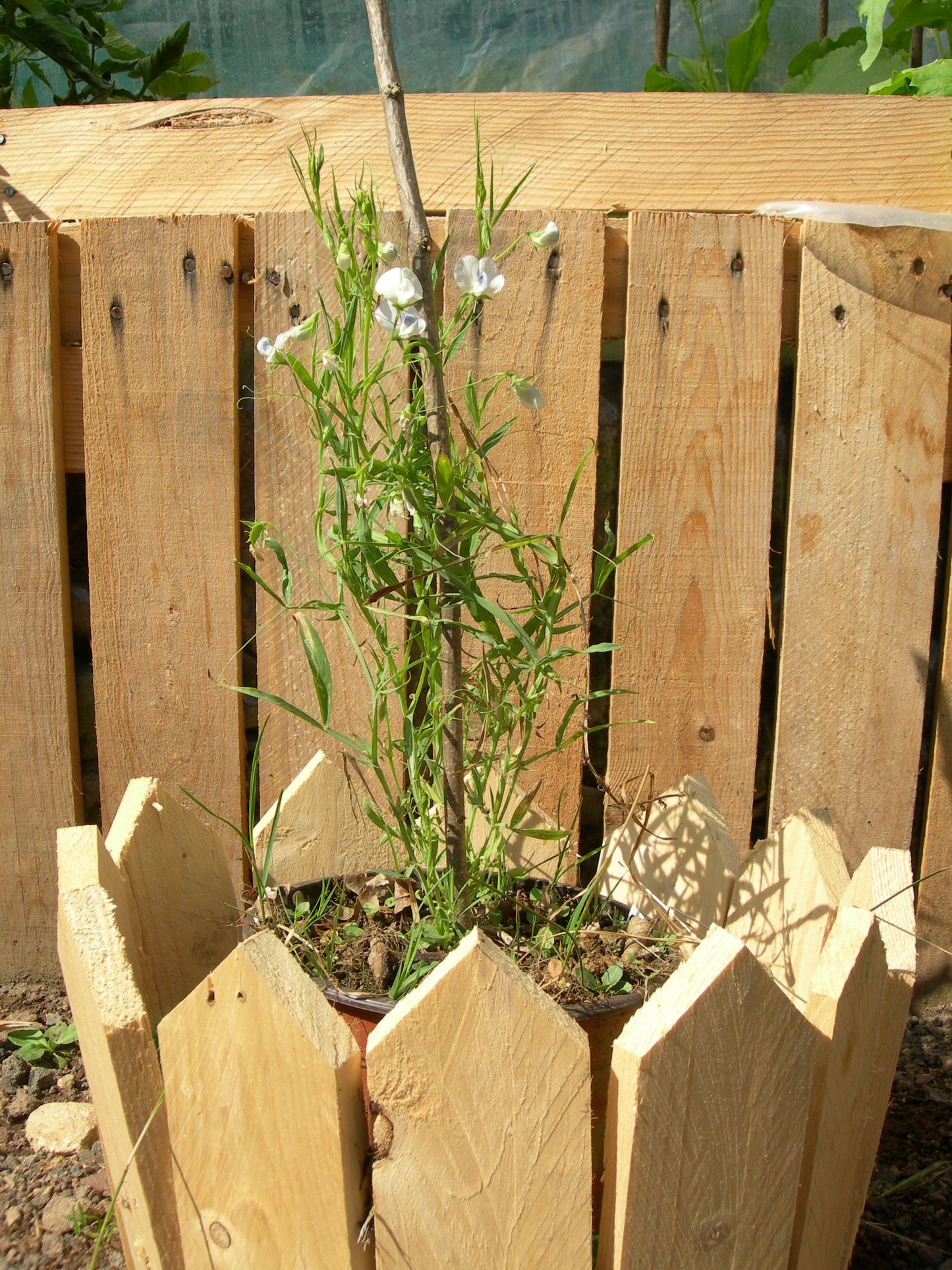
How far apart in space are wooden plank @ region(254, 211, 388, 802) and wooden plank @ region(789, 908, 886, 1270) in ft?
3.25

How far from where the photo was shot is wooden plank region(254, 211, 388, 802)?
1.71 meters

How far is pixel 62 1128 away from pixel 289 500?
1.09 metres

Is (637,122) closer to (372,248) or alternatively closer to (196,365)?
(196,365)

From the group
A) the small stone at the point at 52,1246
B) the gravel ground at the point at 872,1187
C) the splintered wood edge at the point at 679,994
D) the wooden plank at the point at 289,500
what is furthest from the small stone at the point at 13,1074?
the splintered wood edge at the point at 679,994

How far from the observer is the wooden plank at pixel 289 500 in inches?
67.4

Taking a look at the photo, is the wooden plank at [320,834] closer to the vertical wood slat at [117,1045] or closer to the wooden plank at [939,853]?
the vertical wood slat at [117,1045]

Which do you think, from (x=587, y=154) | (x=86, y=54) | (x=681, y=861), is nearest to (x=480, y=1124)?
(x=681, y=861)

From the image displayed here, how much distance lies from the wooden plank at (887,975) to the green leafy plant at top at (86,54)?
2387 millimetres

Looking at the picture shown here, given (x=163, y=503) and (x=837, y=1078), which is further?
(x=163, y=503)

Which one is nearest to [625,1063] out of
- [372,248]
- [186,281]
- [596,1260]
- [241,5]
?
[596,1260]

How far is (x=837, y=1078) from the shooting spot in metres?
0.94

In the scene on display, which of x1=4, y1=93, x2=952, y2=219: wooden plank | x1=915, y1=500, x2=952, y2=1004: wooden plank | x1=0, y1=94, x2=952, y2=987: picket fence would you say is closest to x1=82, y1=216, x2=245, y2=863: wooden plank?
x1=0, y1=94, x2=952, y2=987: picket fence

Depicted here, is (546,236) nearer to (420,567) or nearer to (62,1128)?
(420,567)

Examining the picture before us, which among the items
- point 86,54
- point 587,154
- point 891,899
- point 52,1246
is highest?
point 86,54
